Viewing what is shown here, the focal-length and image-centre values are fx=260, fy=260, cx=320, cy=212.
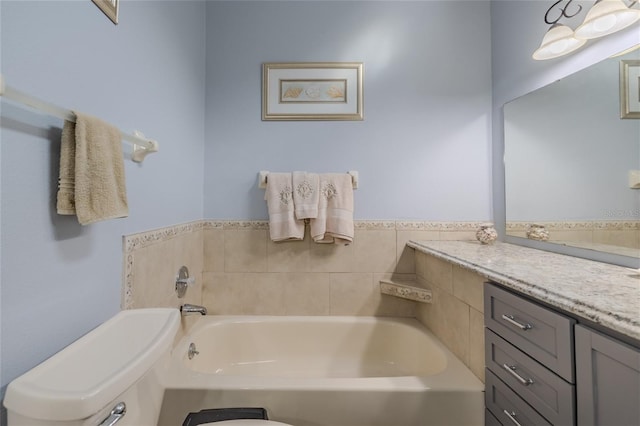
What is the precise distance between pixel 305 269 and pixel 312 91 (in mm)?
1205

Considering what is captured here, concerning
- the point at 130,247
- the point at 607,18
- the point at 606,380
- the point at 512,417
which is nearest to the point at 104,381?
the point at 130,247

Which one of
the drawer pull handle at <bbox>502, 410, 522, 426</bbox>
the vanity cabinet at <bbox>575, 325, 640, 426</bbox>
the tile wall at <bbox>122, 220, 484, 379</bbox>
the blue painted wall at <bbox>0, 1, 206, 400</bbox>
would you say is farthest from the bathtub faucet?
the vanity cabinet at <bbox>575, 325, 640, 426</bbox>

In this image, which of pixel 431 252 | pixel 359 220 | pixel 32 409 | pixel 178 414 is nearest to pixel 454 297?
pixel 431 252

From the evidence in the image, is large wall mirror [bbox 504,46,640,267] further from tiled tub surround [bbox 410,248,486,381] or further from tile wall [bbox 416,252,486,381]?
tile wall [bbox 416,252,486,381]

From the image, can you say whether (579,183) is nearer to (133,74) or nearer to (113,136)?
(113,136)

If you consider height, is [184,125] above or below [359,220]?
above

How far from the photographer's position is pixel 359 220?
1.76m

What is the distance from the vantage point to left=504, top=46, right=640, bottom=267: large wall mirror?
102cm

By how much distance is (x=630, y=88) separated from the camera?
39.7 inches

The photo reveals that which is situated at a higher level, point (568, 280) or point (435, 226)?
point (435, 226)

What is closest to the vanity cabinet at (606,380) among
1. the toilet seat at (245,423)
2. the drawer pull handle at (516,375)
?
the drawer pull handle at (516,375)

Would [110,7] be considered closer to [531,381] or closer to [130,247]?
[130,247]

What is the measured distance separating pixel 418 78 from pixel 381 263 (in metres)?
1.29

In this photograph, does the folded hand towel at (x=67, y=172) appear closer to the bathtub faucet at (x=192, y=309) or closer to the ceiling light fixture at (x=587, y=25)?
the bathtub faucet at (x=192, y=309)
